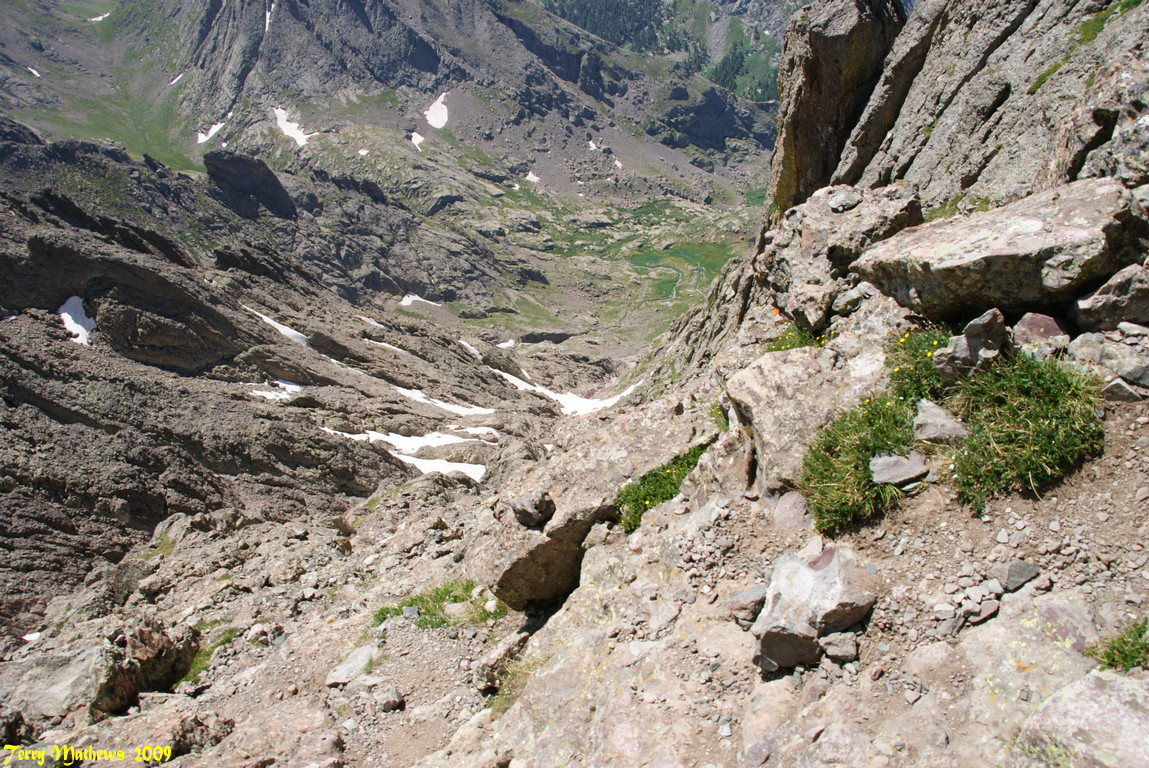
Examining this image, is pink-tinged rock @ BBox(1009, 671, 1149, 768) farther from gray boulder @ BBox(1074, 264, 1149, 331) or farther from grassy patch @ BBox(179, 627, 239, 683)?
grassy patch @ BBox(179, 627, 239, 683)

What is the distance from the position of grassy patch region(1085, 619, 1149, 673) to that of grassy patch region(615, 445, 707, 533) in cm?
499

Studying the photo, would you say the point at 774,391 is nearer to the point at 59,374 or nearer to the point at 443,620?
the point at 443,620

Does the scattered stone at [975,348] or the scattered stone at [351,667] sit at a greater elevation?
the scattered stone at [975,348]

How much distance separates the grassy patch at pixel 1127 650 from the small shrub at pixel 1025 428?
4.61 feet

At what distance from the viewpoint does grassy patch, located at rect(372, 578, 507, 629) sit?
10922 millimetres

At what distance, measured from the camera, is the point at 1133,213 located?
586 centimetres

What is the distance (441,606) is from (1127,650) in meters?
10.4

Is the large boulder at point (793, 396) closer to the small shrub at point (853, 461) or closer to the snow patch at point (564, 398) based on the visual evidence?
the small shrub at point (853, 461)

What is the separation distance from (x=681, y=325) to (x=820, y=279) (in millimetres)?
62956

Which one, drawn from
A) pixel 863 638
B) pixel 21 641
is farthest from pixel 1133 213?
pixel 21 641

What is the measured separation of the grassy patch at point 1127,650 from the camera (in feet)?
12.9

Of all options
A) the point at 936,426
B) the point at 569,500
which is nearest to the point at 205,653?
the point at 569,500

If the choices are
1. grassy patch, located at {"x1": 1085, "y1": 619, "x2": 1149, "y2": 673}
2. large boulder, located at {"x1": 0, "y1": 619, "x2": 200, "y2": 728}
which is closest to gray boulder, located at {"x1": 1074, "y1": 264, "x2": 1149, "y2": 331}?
grassy patch, located at {"x1": 1085, "y1": 619, "x2": 1149, "y2": 673}

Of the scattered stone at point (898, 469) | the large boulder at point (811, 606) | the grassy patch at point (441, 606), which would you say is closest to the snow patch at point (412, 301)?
the grassy patch at point (441, 606)
